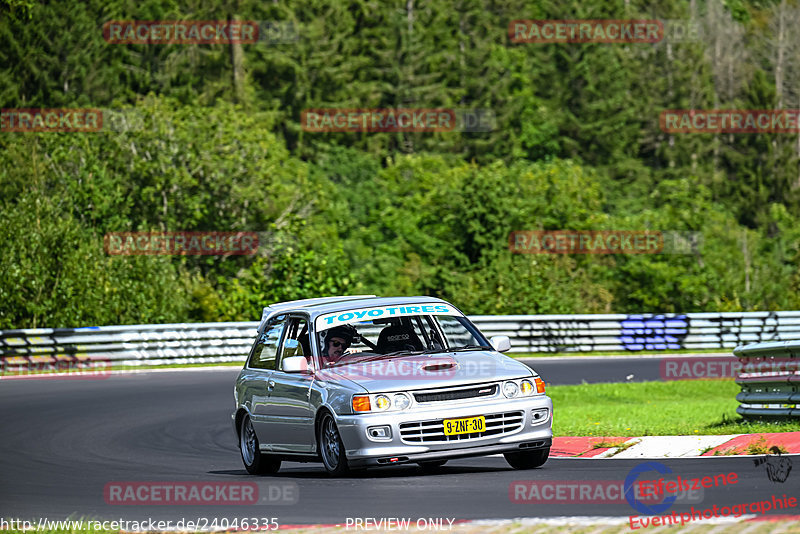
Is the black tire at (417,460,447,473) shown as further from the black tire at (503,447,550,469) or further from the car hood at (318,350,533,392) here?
the car hood at (318,350,533,392)

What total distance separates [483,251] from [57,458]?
35.0 m

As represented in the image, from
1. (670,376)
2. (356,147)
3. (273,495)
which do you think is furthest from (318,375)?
(356,147)

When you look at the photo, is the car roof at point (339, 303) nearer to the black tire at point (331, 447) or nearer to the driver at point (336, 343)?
the driver at point (336, 343)

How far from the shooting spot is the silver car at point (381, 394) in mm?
11375

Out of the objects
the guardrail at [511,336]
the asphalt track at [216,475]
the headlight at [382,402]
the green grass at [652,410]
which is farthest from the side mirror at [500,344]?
the guardrail at [511,336]

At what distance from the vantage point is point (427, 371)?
11.7 meters

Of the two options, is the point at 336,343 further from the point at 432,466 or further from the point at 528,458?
the point at 528,458

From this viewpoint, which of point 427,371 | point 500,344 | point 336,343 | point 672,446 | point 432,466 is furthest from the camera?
point 672,446

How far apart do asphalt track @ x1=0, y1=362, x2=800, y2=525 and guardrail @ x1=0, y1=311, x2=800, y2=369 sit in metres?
8.83

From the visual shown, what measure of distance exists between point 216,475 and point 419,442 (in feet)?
7.76

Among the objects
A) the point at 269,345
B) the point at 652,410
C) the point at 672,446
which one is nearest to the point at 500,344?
the point at 672,446

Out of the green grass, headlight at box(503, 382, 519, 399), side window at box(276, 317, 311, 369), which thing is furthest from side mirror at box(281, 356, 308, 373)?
the green grass

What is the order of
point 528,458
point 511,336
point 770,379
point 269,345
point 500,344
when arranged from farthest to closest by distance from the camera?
1. point 511,336
2. point 770,379
3. point 269,345
4. point 500,344
5. point 528,458

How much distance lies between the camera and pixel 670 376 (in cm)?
2747
